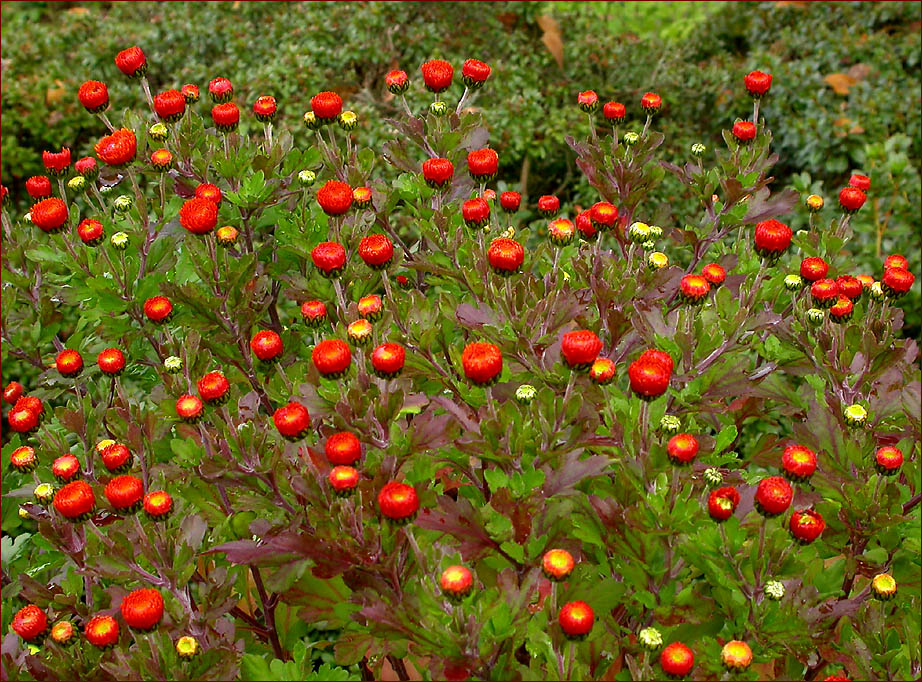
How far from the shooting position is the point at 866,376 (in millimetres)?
1804

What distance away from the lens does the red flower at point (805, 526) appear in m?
1.38

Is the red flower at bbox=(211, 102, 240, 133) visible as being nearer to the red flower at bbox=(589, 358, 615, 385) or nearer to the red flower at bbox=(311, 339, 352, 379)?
the red flower at bbox=(311, 339, 352, 379)

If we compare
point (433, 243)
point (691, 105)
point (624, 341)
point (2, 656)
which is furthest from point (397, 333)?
point (691, 105)

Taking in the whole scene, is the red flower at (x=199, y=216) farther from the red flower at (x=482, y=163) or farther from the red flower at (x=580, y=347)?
the red flower at (x=580, y=347)

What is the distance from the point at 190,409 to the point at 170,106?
3.05 ft

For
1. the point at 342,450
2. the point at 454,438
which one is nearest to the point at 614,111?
the point at 454,438

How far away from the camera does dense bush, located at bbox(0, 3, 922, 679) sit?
4.72 feet

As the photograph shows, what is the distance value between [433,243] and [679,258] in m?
2.32

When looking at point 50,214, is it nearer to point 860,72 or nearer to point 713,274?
point 713,274

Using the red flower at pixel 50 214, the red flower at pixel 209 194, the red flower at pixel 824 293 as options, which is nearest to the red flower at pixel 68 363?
the red flower at pixel 50 214

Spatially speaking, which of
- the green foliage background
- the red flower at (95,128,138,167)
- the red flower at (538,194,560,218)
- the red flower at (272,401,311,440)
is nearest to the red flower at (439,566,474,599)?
the red flower at (272,401,311,440)

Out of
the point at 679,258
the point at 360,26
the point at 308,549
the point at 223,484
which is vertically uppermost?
the point at 308,549

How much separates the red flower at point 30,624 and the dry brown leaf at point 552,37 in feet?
16.5

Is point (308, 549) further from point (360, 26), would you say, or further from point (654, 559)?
point (360, 26)
